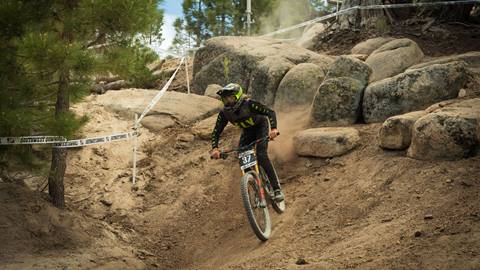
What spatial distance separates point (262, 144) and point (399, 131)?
2360mm

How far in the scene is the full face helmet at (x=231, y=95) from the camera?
24.2ft

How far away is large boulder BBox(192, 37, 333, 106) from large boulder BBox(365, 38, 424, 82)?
1452 mm

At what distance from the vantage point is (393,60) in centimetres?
1108

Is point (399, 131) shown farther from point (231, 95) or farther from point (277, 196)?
point (231, 95)

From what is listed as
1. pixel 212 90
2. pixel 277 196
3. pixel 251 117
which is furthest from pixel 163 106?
pixel 277 196

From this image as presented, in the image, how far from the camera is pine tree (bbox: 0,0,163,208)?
20.9 ft

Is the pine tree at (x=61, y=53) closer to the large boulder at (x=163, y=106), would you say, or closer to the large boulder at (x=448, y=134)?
the large boulder at (x=163, y=106)

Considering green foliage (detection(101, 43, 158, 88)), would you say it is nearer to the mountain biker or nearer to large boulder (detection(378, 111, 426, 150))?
the mountain biker

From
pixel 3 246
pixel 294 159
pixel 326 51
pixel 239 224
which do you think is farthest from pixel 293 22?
pixel 3 246

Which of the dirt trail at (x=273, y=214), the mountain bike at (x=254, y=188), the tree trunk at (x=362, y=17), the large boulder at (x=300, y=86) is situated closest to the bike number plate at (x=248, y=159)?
the mountain bike at (x=254, y=188)

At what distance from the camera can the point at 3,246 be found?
21.5 feet

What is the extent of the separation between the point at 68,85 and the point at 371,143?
17.6ft

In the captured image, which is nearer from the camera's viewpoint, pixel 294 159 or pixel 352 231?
pixel 352 231

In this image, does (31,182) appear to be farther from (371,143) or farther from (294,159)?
(371,143)
